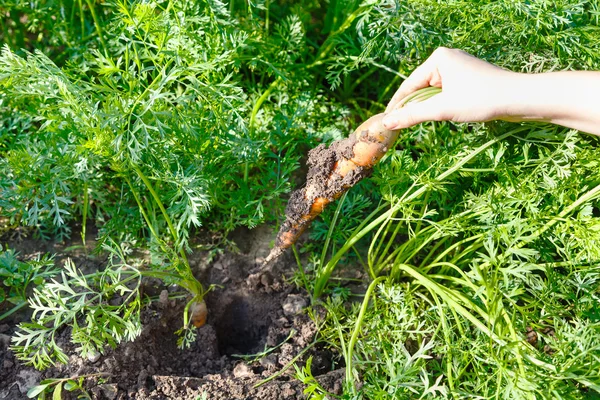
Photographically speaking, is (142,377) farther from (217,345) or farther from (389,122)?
(389,122)

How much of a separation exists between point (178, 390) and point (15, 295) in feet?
2.20

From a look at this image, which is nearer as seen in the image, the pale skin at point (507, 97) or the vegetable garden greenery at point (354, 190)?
the pale skin at point (507, 97)

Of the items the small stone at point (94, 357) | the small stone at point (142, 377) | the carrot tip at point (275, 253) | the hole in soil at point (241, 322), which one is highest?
the carrot tip at point (275, 253)

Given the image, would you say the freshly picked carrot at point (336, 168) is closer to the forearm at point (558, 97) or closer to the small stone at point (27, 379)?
the forearm at point (558, 97)

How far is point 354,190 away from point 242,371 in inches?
30.8

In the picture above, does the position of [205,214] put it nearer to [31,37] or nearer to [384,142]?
[384,142]

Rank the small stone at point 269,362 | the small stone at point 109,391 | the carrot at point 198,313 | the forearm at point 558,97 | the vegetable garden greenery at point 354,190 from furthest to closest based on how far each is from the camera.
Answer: the carrot at point 198,313
the small stone at point 269,362
the small stone at point 109,391
the vegetable garden greenery at point 354,190
the forearm at point 558,97

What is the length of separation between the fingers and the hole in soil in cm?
86

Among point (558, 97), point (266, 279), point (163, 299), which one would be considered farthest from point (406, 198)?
point (163, 299)

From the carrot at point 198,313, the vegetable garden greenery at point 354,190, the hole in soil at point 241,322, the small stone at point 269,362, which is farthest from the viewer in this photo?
the hole in soil at point 241,322

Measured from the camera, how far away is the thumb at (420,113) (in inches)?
61.8

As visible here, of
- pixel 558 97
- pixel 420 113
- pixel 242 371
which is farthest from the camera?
pixel 242 371

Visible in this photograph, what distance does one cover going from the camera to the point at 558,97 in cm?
150

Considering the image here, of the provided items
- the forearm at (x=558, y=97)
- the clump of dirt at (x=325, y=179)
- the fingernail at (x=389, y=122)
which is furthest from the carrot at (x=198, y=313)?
the forearm at (x=558, y=97)
